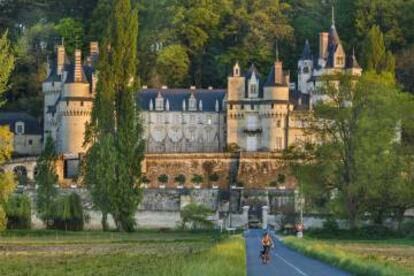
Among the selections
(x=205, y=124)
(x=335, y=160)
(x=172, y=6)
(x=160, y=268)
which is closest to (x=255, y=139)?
(x=205, y=124)

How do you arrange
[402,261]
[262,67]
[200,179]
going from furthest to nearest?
[262,67] < [200,179] < [402,261]

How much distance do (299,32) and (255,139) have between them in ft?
88.5

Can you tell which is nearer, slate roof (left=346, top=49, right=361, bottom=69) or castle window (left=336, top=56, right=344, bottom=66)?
slate roof (left=346, top=49, right=361, bottom=69)

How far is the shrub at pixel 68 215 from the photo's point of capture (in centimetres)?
8875

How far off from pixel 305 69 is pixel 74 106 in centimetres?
2232

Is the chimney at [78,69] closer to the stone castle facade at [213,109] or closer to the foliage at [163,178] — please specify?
the stone castle facade at [213,109]

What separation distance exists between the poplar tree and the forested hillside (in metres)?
46.4

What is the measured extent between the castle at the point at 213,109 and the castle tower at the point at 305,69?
0.12m

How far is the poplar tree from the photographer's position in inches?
3221

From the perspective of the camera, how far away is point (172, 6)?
142000mm

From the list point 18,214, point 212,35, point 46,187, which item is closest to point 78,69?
point 46,187

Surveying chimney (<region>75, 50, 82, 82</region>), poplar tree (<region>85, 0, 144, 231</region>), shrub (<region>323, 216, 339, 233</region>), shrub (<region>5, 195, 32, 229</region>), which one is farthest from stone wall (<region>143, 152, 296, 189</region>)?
shrub (<region>323, 216, 339, 233</region>)

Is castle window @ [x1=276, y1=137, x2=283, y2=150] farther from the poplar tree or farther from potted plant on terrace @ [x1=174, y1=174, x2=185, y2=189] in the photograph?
the poplar tree

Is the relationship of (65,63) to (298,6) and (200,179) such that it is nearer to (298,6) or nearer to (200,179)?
(200,179)
